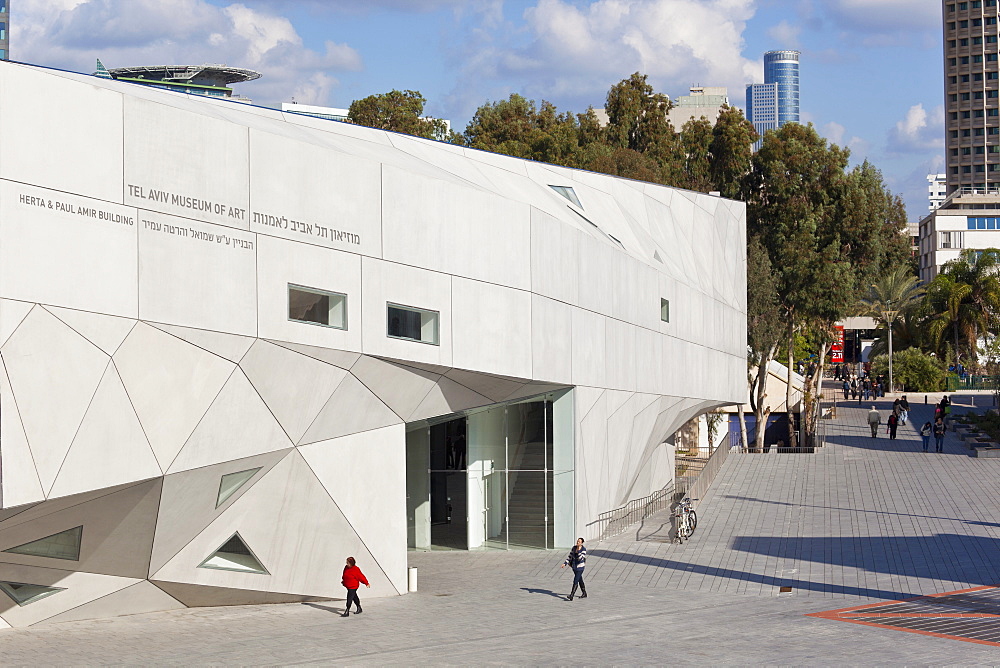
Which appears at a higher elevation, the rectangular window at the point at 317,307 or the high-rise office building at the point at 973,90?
the high-rise office building at the point at 973,90

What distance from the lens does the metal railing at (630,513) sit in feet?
90.0

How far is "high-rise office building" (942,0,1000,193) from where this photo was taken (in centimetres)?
13050

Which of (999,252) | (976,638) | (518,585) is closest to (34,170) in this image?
(518,585)

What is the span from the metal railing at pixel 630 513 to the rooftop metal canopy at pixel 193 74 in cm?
1454

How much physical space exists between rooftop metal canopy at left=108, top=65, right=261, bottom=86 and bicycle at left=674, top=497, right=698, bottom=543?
1543cm

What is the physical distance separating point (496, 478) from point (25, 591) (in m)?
12.2

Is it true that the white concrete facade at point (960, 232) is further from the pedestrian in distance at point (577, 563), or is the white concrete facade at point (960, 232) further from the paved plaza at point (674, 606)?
the pedestrian in distance at point (577, 563)

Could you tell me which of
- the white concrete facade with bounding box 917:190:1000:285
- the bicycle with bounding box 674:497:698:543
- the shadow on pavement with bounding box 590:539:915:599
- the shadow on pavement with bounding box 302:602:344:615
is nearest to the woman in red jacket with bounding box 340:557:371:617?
the shadow on pavement with bounding box 302:602:344:615

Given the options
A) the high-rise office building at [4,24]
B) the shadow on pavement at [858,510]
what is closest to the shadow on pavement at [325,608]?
the shadow on pavement at [858,510]

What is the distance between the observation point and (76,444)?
46.4 feet

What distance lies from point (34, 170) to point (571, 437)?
568 inches

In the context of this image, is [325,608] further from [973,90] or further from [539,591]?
[973,90]

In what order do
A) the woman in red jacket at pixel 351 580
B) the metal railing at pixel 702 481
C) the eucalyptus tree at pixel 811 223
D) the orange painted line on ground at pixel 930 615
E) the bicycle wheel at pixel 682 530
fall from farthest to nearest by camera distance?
the eucalyptus tree at pixel 811 223 → the metal railing at pixel 702 481 → the bicycle wheel at pixel 682 530 → the woman in red jacket at pixel 351 580 → the orange painted line on ground at pixel 930 615

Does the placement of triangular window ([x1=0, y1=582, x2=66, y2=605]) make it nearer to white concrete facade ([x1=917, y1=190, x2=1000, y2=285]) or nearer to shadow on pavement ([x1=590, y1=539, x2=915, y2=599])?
shadow on pavement ([x1=590, y1=539, x2=915, y2=599])
